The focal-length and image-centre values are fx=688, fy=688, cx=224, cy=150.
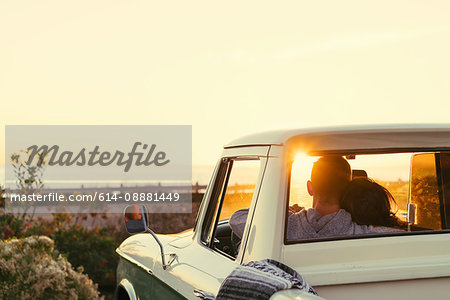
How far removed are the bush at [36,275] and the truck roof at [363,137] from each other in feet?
14.4

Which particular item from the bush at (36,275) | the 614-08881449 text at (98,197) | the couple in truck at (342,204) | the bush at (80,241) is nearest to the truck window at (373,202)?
the couple in truck at (342,204)

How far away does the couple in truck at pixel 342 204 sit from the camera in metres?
3.29

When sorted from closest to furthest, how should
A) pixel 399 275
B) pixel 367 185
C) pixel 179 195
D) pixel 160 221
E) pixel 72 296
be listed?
pixel 399 275, pixel 367 185, pixel 72 296, pixel 160 221, pixel 179 195

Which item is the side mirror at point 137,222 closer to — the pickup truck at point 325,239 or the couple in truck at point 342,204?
the pickup truck at point 325,239

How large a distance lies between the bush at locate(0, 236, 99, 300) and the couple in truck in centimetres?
440

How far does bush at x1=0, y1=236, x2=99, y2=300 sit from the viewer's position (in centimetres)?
701

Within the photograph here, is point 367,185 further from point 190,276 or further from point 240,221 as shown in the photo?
point 190,276

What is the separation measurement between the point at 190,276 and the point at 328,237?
848 mm

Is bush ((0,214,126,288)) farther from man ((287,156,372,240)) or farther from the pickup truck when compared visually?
man ((287,156,372,240))

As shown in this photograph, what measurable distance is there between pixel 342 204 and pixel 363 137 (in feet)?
1.42

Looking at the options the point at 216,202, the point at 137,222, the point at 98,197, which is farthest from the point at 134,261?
the point at 98,197

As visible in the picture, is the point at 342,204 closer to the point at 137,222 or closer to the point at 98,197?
the point at 137,222

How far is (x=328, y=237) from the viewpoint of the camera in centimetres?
308

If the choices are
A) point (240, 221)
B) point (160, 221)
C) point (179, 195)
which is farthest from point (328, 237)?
point (179, 195)
